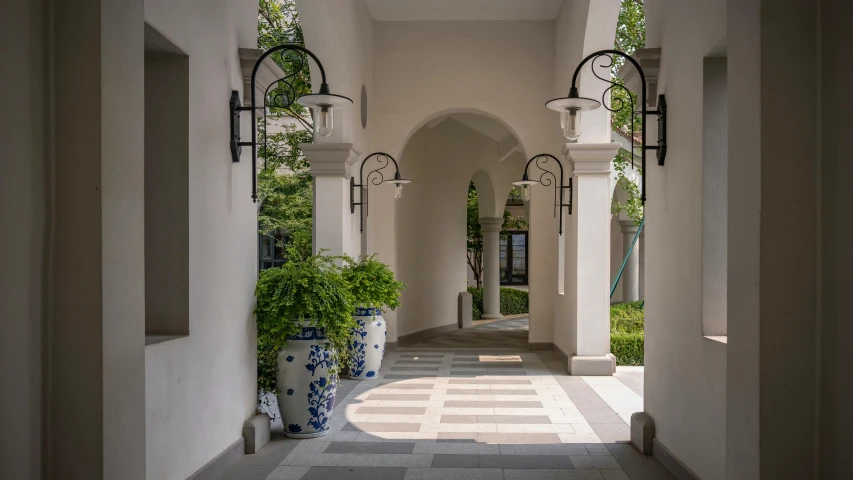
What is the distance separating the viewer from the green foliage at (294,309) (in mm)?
5562

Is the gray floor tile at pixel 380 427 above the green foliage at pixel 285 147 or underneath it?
underneath

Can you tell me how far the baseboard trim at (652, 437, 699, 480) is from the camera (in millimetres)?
4527

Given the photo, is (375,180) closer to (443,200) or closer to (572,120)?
(443,200)

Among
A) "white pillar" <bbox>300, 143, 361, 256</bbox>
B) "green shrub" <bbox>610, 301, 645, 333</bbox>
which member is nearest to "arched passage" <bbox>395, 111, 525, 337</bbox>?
"green shrub" <bbox>610, 301, 645, 333</bbox>

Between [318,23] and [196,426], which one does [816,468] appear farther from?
[318,23]

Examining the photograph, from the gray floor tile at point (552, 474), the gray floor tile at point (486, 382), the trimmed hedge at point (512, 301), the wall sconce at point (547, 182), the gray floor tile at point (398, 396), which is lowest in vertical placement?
the trimmed hedge at point (512, 301)

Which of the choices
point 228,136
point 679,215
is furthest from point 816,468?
point 228,136

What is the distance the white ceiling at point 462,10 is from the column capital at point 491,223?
761 cm

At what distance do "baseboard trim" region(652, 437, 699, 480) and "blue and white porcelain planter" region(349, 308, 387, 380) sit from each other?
166 inches

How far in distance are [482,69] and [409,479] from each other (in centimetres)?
791

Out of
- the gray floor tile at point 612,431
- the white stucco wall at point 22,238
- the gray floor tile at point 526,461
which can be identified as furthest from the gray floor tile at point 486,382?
the white stucco wall at point 22,238

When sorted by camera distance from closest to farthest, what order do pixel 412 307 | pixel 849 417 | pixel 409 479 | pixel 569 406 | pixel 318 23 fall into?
pixel 849 417 < pixel 409 479 < pixel 569 406 < pixel 318 23 < pixel 412 307

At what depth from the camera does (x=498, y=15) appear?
36.8 feet

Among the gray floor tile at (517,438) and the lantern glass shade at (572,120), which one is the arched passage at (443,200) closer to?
the gray floor tile at (517,438)
